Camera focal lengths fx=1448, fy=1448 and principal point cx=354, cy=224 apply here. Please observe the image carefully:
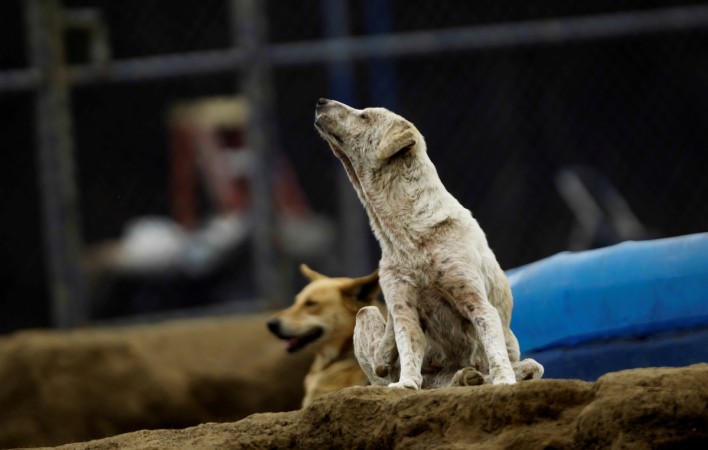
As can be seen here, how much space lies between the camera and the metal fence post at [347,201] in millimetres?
9156

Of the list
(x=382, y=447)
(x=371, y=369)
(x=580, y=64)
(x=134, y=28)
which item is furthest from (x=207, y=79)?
(x=382, y=447)

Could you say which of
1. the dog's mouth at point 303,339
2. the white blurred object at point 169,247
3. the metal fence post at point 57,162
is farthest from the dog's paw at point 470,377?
the white blurred object at point 169,247

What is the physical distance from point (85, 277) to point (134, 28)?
6.14ft

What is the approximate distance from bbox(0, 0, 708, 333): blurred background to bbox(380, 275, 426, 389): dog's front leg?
4.12 m

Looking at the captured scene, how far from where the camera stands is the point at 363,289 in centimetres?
697

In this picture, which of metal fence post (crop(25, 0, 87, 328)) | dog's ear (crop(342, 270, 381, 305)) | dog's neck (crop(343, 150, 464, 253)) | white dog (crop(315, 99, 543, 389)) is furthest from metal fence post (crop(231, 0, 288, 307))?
dog's neck (crop(343, 150, 464, 253))

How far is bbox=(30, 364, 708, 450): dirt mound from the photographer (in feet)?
13.2

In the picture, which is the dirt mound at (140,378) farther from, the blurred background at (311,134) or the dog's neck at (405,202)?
the dog's neck at (405,202)

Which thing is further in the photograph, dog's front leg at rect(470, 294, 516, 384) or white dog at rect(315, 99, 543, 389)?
white dog at rect(315, 99, 543, 389)

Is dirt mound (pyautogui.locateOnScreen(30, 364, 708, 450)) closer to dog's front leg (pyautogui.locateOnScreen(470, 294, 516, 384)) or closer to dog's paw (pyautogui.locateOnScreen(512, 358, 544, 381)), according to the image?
dog's front leg (pyautogui.locateOnScreen(470, 294, 516, 384))

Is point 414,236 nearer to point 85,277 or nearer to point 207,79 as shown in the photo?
point 85,277

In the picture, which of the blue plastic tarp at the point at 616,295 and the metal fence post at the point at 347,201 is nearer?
the blue plastic tarp at the point at 616,295

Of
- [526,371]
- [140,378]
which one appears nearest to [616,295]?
[526,371]

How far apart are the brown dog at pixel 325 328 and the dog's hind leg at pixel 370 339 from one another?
1616 millimetres
